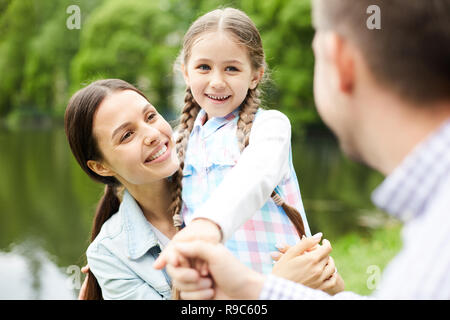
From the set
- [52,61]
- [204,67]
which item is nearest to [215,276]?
[204,67]

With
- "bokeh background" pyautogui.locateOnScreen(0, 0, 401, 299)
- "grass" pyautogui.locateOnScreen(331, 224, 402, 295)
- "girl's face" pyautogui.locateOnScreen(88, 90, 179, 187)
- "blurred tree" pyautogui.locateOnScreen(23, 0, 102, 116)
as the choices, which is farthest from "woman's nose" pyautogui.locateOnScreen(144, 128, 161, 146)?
"blurred tree" pyautogui.locateOnScreen(23, 0, 102, 116)

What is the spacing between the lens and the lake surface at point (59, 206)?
22.3 feet

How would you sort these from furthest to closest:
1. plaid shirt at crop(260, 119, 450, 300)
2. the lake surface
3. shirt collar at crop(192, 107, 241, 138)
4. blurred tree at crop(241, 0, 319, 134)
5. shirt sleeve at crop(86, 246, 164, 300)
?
1. blurred tree at crop(241, 0, 319, 134)
2. the lake surface
3. shirt collar at crop(192, 107, 241, 138)
4. shirt sleeve at crop(86, 246, 164, 300)
5. plaid shirt at crop(260, 119, 450, 300)

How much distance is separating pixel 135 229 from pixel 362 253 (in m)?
5.40

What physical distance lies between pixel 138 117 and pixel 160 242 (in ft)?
1.42

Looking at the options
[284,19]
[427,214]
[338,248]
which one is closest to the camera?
[427,214]

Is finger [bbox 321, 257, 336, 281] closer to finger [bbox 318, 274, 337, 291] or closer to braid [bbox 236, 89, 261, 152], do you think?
finger [bbox 318, 274, 337, 291]

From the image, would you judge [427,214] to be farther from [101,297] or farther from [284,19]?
[284,19]

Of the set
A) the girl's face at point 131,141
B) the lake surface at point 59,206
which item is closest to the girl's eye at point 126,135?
the girl's face at point 131,141

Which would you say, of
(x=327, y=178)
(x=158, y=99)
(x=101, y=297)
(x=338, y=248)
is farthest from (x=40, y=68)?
(x=101, y=297)

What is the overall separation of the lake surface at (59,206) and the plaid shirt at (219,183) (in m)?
2.78

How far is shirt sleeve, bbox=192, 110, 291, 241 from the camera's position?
1.16m

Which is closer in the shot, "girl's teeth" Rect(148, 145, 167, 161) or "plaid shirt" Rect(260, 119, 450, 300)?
"plaid shirt" Rect(260, 119, 450, 300)

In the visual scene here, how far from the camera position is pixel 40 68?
1692 centimetres
